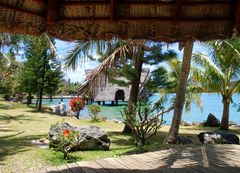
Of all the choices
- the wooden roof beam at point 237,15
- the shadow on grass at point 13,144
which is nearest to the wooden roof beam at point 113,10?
the wooden roof beam at point 237,15

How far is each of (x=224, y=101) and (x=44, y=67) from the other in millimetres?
12760

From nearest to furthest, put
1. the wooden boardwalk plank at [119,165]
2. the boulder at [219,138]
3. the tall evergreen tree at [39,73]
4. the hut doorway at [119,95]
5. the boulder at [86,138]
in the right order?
1. the wooden boardwalk plank at [119,165]
2. the boulder at [86,138]
3. the boulder at [219,138]
4. the tall evergreen tree at [39,73]
5. the hut doorway at [119,95]

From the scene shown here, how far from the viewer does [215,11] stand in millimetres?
3463

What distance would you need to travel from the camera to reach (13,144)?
→ 29.6 feet

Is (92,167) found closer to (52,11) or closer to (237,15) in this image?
(52,11)

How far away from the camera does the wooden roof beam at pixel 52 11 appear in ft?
10.9

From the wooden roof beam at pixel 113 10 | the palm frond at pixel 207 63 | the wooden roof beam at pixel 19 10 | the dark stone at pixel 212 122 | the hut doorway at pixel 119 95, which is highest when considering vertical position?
the palm frond at pixel 207 63

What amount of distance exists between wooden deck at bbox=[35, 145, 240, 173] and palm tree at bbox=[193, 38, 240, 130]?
23.3 ft

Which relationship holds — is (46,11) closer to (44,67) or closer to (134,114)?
(134,114)

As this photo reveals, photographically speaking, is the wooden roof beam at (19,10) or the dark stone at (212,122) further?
the dark stone at (212,122)

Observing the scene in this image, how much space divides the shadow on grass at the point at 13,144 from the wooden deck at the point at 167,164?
3.40 meters

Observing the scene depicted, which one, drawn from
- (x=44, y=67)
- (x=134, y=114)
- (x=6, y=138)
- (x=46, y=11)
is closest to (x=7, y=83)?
(x=44, y=67)

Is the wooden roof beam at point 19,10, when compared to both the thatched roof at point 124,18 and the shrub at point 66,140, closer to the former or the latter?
the thatched roof at point 124,18

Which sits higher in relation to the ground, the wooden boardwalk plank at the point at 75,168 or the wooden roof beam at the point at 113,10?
the wooden roof beam at the point at 113,10
